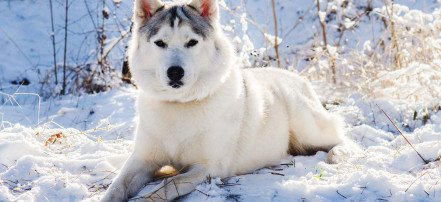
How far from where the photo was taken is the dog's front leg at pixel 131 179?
8.41ft

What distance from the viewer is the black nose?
270 cm

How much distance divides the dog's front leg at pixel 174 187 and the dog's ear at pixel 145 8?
1.31 meters

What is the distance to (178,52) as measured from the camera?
279 centimetres

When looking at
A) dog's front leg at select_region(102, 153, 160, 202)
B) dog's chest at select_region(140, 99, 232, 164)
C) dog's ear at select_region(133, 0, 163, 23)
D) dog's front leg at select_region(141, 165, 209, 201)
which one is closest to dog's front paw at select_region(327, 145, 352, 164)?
dog's chest at select_region(140, 99, 232, 164)

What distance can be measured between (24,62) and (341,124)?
8.31m

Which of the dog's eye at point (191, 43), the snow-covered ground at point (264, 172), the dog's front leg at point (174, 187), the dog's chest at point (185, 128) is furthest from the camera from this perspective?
the dog's eye at point (191, 43)

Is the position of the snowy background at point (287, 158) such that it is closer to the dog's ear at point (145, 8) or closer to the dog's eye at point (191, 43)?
the dog's eye at point (191, 43)

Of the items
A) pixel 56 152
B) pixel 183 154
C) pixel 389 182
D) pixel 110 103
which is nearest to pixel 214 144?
pixel 183 154

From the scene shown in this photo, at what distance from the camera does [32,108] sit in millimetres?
5883

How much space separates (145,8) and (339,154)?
6.50 feet

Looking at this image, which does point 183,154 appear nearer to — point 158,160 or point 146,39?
point 158,160

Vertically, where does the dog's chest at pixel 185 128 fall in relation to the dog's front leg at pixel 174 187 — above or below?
above

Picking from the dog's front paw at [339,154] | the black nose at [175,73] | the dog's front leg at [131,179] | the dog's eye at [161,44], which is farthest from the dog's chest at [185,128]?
the dog's front paw at [339,154]

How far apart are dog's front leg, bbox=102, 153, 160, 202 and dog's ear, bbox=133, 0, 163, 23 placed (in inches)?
42.5
